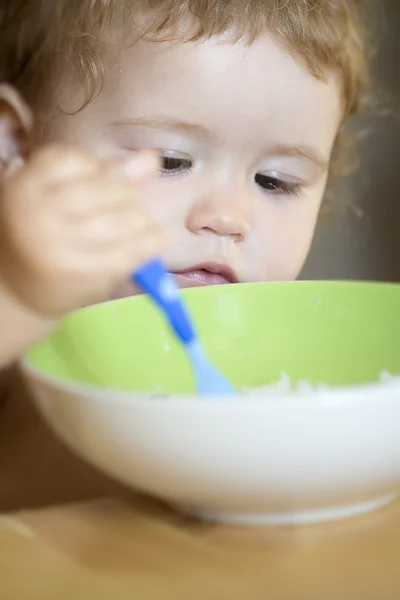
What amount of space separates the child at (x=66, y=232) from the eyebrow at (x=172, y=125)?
1.14ft

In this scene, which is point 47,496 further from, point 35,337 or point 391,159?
point 391,159

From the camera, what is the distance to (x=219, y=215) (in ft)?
3.03

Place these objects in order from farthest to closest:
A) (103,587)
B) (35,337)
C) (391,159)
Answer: (391,159) → (35,337) → (103,587)

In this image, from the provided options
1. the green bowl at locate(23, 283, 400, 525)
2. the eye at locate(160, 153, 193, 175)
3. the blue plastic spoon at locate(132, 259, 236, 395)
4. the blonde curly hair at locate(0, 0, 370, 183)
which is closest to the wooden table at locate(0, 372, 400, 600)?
the green bowl at locate(23, 283, 400, 525)

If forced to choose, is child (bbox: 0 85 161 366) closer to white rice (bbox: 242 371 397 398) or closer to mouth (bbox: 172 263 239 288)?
white rice (bbox: 242 371 397 398)

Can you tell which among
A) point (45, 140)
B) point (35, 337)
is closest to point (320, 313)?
point (35, 337)

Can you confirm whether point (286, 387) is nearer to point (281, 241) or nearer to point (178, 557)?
point (178, 557)

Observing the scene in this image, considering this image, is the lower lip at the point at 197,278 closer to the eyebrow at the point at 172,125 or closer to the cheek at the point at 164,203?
the cheek at the point at 164,203

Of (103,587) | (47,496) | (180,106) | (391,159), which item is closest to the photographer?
(103,587)

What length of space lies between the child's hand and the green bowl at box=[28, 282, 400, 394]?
0.26ft

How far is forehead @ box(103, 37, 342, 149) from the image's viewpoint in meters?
→ 0.93

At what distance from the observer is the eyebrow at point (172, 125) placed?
922 mm

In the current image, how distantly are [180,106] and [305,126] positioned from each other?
0.18m

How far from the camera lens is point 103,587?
0.38m
